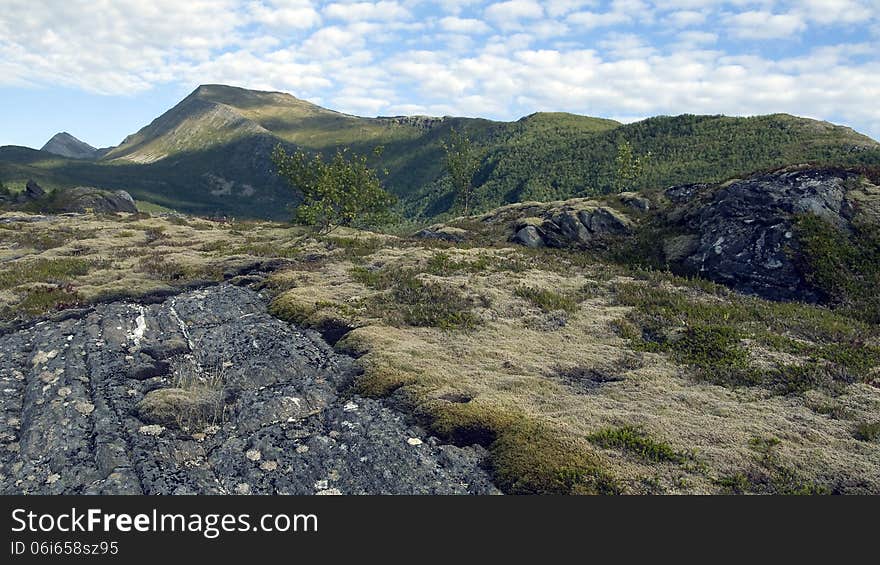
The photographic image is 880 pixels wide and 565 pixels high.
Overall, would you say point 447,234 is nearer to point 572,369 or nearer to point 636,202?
point 636,202

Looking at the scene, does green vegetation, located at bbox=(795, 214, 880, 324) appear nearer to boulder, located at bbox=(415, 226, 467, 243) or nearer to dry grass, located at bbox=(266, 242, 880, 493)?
dry grass, located at bbox=(266, 242, 880, 493)

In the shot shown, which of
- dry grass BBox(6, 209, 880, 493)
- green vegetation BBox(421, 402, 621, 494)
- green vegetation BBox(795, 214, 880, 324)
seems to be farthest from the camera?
green vegetation BBox(795, 214, 880, 324)

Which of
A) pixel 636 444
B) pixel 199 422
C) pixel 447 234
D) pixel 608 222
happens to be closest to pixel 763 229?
pixel 608 222

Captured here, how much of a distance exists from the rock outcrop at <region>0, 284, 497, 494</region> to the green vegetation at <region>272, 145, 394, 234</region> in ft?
100

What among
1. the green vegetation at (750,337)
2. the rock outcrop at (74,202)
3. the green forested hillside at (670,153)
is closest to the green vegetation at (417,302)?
the green vegetation at (750,337)

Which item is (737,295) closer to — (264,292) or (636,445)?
(636,445)

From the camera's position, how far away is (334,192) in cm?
5566

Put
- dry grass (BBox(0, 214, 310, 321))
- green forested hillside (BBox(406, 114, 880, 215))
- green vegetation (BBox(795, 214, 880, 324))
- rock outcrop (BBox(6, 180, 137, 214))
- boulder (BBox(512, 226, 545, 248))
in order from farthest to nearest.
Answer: green forested hillside (BBox(406, 114, 880, 215))
rock outcrop (BBox(6, 180, 137, 214))
boulder (BBox(512, 226, 545, 248))
green vegetation (BBox(795, 214, 880, 324))
dry grass (BBox(0, 214, 310, 321))

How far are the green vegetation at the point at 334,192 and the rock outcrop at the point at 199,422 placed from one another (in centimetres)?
3058

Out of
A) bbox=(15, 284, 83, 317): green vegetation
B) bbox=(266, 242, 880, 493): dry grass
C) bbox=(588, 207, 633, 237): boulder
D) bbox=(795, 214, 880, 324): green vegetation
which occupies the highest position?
bbox=(588, 207, 633, 237): boulder

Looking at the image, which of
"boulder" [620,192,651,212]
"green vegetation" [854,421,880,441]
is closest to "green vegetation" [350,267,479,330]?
"green vegetation" [854,421,880,441]

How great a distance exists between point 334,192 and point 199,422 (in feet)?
Result: 147

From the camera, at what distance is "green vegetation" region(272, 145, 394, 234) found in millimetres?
53875

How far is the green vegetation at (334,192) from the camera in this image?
53.9 metres
